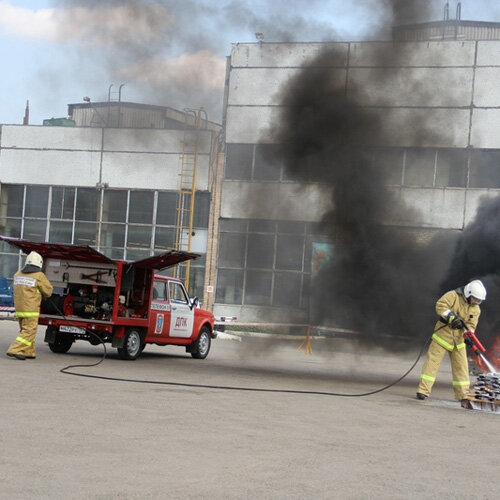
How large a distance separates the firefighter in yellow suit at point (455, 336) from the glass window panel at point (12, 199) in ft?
101

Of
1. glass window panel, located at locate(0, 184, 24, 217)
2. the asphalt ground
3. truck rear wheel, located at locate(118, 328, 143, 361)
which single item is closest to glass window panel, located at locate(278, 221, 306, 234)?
truck rear wheel, located at locate(118, 328, 143, 361)

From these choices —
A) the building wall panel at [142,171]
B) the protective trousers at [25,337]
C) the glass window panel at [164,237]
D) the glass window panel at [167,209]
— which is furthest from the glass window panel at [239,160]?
the protective trousers at [25,337]

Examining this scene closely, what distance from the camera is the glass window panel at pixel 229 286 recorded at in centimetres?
3672

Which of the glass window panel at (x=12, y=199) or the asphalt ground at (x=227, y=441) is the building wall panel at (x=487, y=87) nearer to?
the asphalt ground at (x=227, y=441)

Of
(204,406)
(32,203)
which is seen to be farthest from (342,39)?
(32,203)

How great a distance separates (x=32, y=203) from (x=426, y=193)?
19757 mm

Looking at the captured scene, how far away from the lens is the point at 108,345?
19.8m

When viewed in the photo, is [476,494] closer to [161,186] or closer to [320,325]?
[320,325]

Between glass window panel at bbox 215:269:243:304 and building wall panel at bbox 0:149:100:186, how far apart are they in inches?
303

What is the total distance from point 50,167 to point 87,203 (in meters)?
2.52

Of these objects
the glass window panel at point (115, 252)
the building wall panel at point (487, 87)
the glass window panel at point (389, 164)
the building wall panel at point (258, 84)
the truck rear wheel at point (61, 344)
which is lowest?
the truck rear wheel at point (61, 344)

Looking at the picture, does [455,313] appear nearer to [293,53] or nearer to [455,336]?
[455,336]

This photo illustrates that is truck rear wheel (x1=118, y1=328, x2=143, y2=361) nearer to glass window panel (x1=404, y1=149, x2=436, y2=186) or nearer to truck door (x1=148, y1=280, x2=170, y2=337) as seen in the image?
truck door (x1=148, y1=280, x2=170, y2=337)

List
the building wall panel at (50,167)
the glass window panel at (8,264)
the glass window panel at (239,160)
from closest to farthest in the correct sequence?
the glass window panel at (239,160) → the building wall panel at (50,167) → the glass window panel at (8,264)
